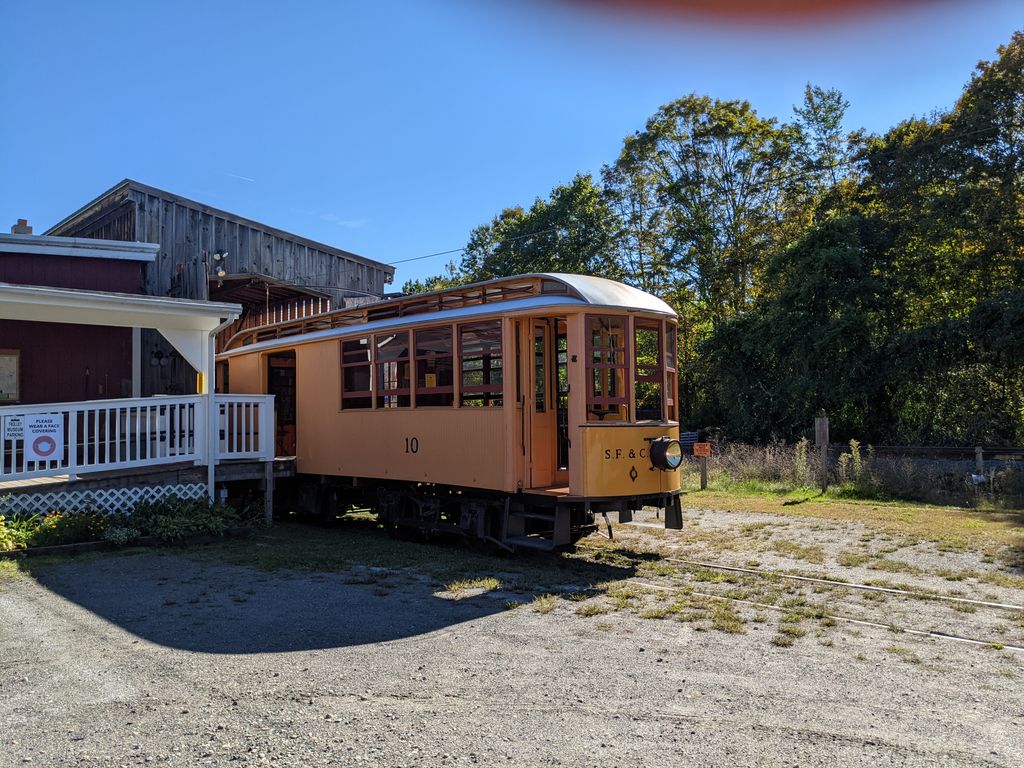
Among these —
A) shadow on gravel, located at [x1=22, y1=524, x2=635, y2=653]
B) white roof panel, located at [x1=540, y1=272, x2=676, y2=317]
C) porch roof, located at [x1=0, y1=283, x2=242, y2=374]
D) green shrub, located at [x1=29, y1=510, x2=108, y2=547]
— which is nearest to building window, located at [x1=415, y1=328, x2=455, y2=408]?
white roof panel, located at [x1=540, y1=272, x2=676, y2=317]

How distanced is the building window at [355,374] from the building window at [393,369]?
0.26 m

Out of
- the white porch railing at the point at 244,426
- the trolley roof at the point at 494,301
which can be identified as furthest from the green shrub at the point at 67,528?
the trolley roof at the point at 494,301

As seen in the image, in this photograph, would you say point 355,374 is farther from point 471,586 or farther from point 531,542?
point 471,586

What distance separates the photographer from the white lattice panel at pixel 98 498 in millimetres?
9117

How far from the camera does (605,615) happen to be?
6.29m

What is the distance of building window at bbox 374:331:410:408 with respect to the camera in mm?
10102

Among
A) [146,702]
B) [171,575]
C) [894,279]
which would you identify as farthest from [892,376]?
[146,702]

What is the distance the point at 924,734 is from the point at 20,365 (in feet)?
40.7

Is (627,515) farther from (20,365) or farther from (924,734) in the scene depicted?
(20,365)

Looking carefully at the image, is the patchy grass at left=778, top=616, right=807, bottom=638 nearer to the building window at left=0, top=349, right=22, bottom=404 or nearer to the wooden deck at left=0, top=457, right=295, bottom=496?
the wooden deck at left=0, top=457, right=295, bottom=496

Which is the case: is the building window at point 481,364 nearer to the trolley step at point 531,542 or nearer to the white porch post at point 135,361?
the trolley step at point 531,542

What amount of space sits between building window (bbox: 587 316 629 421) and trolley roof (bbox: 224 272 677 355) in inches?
10.8

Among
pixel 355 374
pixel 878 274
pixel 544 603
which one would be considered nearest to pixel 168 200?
pixel 355 374

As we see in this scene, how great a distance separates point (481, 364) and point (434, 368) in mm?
855
